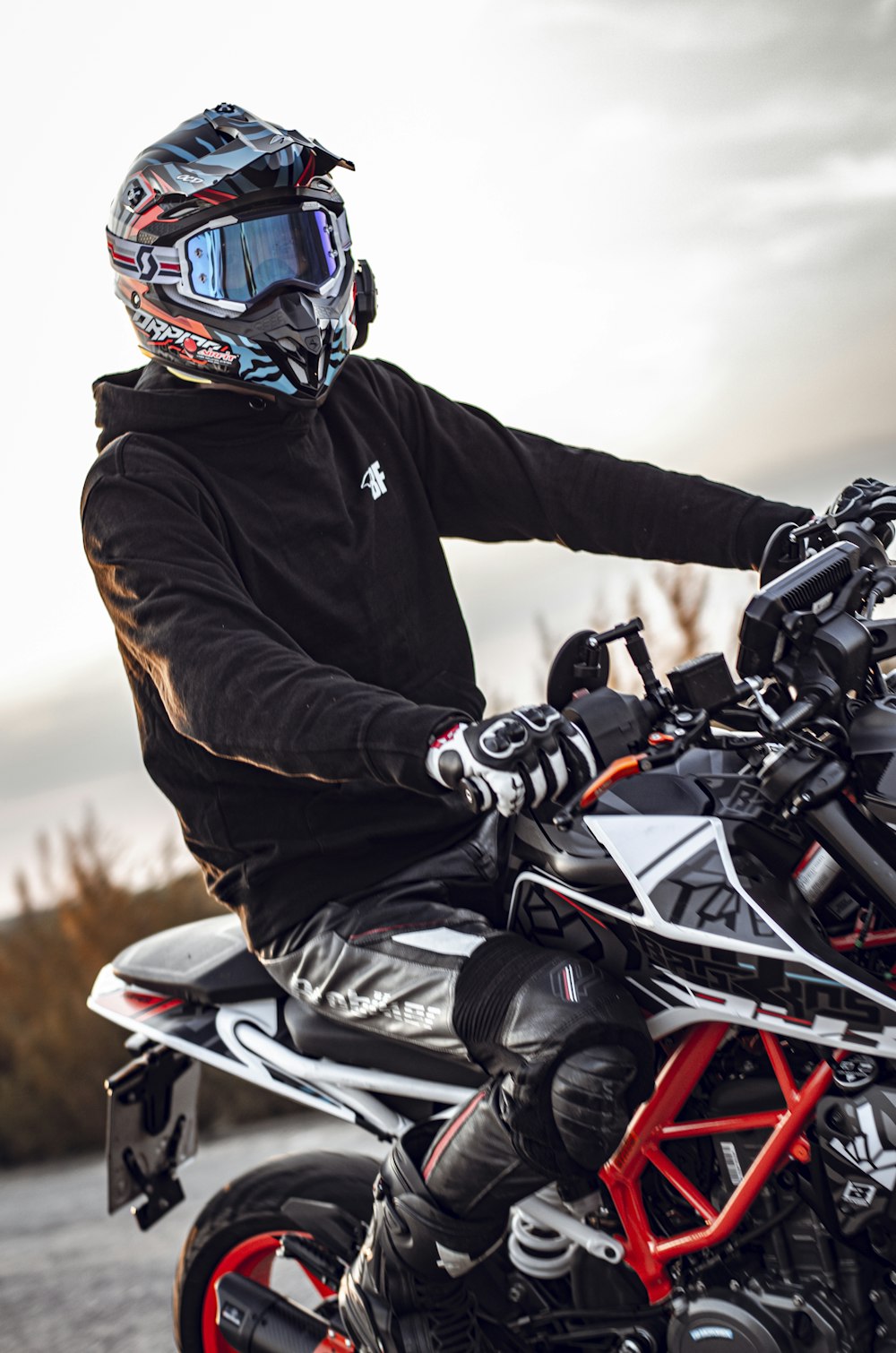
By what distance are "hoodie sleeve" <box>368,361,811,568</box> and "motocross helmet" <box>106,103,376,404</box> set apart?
41cm

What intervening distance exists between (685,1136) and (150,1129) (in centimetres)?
103

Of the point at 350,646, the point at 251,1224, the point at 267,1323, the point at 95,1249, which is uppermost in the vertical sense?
the point at 350,646

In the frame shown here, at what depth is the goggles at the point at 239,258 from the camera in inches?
89.7

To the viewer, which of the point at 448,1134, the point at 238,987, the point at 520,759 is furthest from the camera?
the point at 238,987

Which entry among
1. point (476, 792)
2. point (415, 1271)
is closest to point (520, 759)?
point (476, 792)

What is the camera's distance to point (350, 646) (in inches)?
94.0

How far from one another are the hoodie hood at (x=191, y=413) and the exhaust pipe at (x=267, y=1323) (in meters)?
1.53

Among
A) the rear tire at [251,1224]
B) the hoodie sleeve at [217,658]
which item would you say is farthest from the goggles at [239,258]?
the rear tire at [251,1224]

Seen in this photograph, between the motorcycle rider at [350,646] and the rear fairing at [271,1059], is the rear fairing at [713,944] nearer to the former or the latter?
the motorcycle rider at [350,646]

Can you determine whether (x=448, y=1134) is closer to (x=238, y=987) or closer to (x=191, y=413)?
(x=238, y=987)

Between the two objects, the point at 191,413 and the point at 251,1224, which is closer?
the point at 191,413

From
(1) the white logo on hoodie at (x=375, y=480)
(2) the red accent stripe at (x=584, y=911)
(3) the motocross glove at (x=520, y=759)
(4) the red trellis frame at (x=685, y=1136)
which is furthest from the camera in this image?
(1) the white logo on hoodie at (x=375, y=480)

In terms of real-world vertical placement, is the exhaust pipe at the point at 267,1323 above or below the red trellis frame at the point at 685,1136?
below

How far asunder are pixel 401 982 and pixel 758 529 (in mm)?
1051
